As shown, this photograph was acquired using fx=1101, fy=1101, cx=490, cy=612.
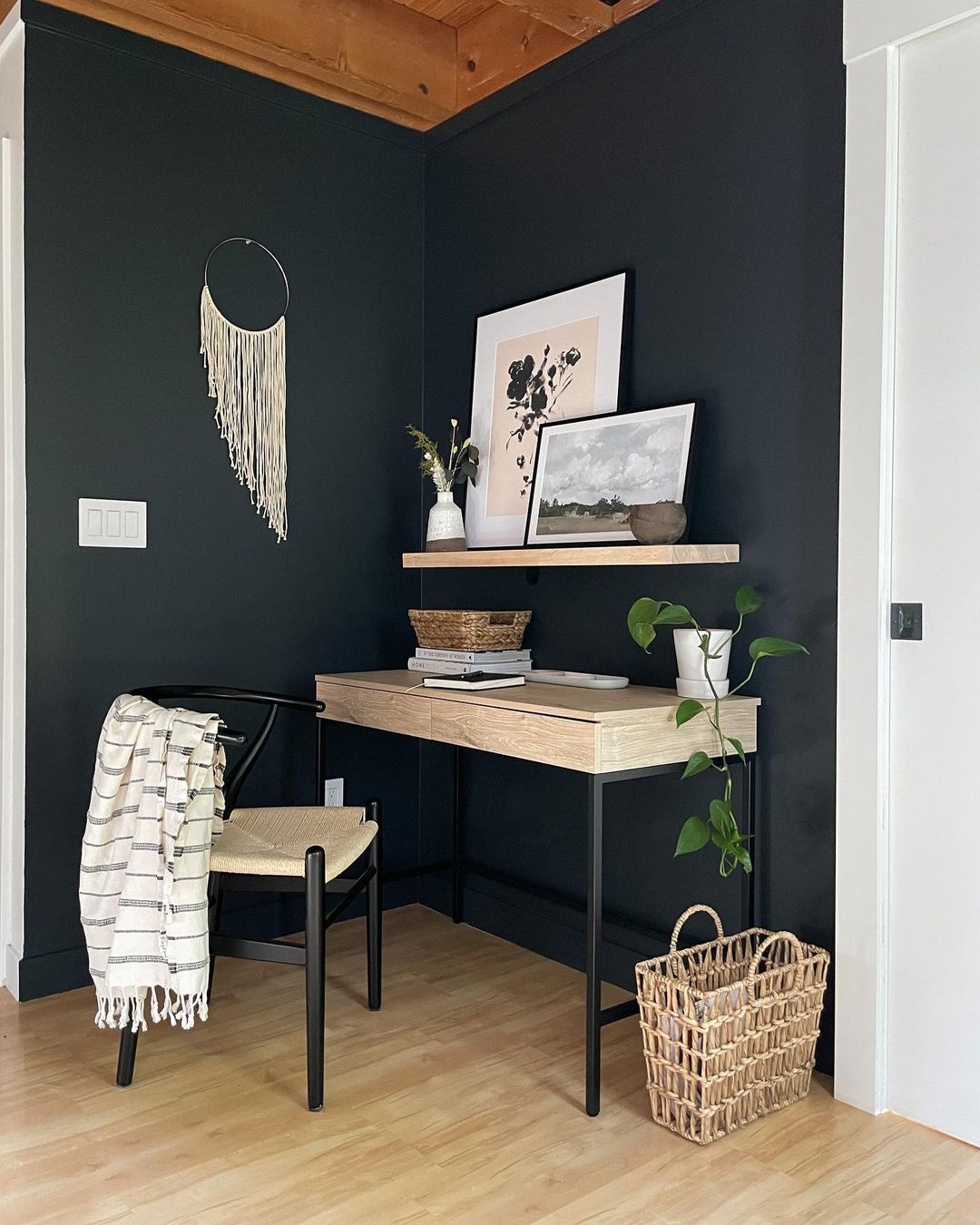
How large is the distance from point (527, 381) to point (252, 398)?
2.51 ft

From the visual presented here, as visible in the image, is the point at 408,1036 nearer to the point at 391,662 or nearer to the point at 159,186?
the point at 391,662

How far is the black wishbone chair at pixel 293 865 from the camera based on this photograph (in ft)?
7.07

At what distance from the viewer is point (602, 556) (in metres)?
2.52

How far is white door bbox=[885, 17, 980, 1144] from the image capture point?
202 cm

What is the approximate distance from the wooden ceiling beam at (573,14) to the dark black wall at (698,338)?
10cm

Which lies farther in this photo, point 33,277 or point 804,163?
point 33,277

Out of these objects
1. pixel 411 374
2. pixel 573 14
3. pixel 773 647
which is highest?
pixel 573 14

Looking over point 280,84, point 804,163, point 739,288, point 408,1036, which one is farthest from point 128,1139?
point 280,84

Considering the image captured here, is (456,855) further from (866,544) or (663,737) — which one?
(866,544)

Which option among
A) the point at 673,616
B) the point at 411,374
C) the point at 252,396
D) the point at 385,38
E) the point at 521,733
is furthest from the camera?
the point at 411,374

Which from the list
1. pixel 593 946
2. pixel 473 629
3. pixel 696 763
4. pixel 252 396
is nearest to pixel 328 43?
pixel 252 396

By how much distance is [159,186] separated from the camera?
2.89m

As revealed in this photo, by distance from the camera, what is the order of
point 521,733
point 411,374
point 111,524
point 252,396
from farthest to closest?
point 411,374
point 252,396
point 111,524
point 521,733

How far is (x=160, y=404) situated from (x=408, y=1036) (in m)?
1.71
